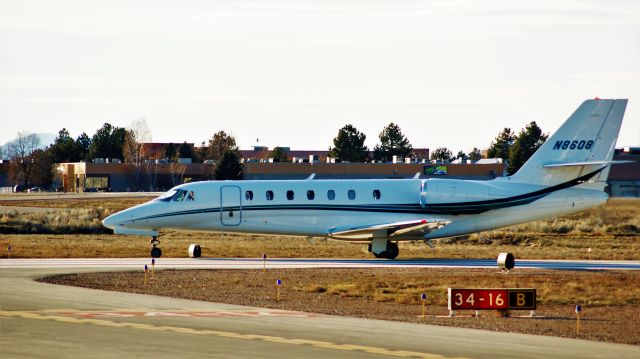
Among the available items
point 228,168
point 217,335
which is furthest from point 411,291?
point 228,168

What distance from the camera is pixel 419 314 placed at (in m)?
27.1

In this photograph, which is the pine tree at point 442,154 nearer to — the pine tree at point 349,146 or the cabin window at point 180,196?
the pine tree at point 349,146

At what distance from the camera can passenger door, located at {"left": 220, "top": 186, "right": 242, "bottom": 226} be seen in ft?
145

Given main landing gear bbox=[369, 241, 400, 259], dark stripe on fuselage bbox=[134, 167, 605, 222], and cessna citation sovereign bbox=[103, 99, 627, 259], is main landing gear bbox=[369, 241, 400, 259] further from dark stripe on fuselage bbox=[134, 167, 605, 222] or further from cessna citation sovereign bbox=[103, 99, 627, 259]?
dark stripe on fuselage bbox=[134, 167, 605, 222]

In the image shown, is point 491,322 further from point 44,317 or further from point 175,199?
point 175,199

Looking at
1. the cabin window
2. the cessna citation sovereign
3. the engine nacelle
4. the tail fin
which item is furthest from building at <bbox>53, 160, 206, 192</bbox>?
the tail fin

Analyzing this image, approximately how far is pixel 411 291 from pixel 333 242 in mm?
23806

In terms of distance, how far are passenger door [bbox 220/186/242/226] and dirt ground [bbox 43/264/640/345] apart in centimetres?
655

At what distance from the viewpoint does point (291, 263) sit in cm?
4184

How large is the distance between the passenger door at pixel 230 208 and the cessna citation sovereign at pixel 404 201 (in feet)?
0.14

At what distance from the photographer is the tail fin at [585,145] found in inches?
1679

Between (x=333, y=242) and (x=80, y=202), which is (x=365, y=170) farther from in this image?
(x=333, y=242)

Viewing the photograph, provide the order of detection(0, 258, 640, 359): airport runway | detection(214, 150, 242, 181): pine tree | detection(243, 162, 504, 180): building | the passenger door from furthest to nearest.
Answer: detection(214, 150, 242, 181): pine tree, detection(243, 162, 504, 180): building, the passenger door, detection(0, 258, 640, 359): airport runway

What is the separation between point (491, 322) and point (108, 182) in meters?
117
